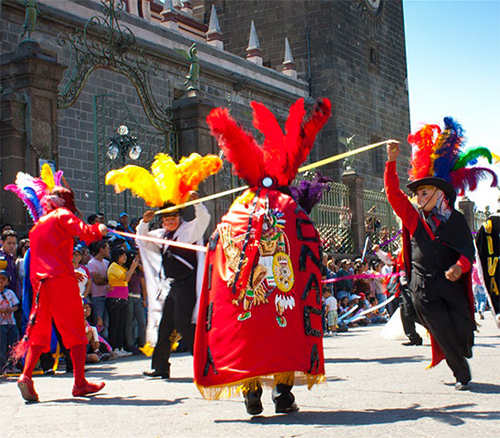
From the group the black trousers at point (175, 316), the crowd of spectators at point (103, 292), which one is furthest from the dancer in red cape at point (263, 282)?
the crowd of spectators at point (103, 292)

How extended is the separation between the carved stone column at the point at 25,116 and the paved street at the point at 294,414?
4114 millimetres

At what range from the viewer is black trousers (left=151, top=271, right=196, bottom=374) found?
7.73 meters

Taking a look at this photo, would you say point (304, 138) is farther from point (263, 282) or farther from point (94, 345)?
point (94, 345)

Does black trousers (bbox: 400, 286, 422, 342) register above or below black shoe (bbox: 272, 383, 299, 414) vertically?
above

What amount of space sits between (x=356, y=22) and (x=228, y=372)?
27678mm

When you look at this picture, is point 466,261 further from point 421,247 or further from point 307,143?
point 307,143

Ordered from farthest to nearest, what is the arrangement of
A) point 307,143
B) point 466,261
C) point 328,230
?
point 328,230 → point 466,261 → point 307,143

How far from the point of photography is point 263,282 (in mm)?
5504

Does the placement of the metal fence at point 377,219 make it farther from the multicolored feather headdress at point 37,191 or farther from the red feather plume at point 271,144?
the red feather plume at point 271,144

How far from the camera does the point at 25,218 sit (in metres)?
11.6

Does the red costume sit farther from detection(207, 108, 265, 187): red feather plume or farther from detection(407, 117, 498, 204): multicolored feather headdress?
detection(407, 117, 498, 204): multicolored feather headdress

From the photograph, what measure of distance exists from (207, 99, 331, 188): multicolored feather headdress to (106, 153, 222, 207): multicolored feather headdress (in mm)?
1763

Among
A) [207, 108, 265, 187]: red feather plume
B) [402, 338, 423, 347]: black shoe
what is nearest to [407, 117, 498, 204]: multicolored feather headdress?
[207, 108, 265, 187]: red feather plume

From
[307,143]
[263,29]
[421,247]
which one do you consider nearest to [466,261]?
[421,247]
